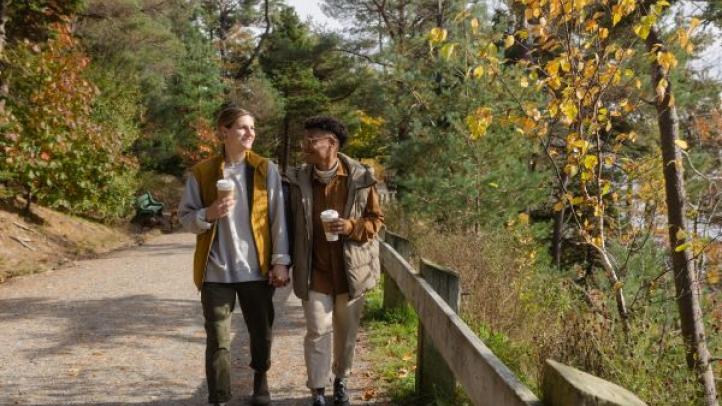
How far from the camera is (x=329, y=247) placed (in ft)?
13.4

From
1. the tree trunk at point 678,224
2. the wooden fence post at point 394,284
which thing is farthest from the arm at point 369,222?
the tree trunk at point 678,224

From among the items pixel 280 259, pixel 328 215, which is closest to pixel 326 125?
pixel 328 215

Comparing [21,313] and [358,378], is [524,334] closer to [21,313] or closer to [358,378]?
[358,378]

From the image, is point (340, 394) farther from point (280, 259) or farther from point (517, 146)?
point (517, 146)

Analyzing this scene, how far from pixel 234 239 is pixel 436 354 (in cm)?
146

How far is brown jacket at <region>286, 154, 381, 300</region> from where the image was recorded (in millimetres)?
4016

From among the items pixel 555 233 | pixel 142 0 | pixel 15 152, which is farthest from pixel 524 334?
pixel 142 0

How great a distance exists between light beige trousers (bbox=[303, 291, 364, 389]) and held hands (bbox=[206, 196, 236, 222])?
777mm

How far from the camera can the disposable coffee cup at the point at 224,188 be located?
11.7ft

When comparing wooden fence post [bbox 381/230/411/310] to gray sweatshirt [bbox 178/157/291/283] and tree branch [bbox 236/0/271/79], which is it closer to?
gray sweatshirt [bbox 178/157/291/283]

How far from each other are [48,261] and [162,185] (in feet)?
63.5

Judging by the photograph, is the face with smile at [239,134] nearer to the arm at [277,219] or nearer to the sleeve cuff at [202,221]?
the arm at [277,219]

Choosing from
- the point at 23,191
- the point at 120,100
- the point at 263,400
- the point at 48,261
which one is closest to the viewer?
the point at 263,400

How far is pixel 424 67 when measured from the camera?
12.7 m
